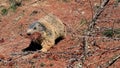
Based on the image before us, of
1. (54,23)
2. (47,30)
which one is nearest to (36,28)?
(47,30)

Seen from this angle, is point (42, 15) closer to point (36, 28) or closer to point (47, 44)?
point (47, 44)

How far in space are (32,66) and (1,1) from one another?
28.0ft

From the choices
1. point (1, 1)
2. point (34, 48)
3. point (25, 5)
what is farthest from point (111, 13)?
point (1, 1)

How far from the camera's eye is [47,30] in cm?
1134

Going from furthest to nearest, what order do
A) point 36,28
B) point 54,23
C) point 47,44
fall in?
1. point 54,23
2. point 47,44
3. point 36,28

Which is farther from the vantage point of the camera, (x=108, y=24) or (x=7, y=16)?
(x=7, y=16)

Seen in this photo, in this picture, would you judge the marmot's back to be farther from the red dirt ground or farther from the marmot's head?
the marmot's head

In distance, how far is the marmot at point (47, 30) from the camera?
437 inches

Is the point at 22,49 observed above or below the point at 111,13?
below

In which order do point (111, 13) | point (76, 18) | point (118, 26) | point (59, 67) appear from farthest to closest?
1. point (76, 18)
2. point (111, 13)
3. point (118, 26)
4. point (59, 67)

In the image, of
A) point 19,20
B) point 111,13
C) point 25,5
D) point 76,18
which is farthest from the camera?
point 25,5

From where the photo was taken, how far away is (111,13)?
13.0 m

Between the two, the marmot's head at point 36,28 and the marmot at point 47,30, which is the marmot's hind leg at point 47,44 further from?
the marmot's head at point 36,28

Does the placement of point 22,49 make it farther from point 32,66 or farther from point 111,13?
point 111,13
